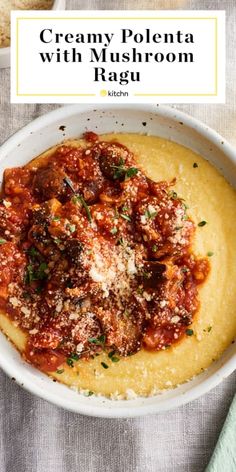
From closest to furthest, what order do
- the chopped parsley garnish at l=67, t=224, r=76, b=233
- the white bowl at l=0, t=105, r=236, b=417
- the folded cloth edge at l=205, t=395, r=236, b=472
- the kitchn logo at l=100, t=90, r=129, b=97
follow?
the chopped parsley garnish at l=67, t=224, r=76, b=233 → the white bowl at l=0, t=105, r=236, b=417 → the kitchn logo at l=100, t=90, r=129, b=97 → the folded cloth edge at l=205, t=395, r=236, b=472

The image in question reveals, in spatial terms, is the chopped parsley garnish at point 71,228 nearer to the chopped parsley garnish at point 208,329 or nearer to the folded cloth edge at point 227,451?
the chopped parsley garnish at point 208,329

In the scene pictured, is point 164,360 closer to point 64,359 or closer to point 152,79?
point 64,359

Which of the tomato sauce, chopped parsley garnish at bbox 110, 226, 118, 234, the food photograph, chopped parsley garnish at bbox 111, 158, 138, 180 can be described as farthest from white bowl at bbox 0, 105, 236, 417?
chopped parsley garnish at bbox 110, 226, 118, 234

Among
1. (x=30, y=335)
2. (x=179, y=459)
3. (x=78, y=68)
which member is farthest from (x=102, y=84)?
(x=179, y=459)

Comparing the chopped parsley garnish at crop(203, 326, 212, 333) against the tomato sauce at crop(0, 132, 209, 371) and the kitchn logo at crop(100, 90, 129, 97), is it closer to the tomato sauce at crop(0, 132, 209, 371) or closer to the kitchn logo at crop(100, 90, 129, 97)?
the tomato sauce at crop(0, 132, 209, 371)

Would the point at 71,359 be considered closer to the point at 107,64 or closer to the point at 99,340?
the point at 99,340

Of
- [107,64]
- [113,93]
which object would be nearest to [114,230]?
[113,93]
